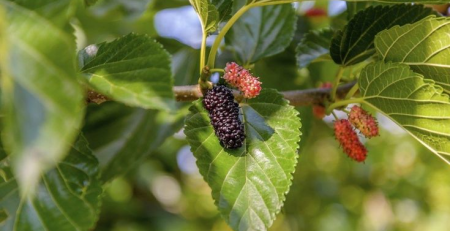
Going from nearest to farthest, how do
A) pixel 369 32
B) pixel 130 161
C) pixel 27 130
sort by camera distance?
1. pixel 27 130
2. pixel 369 32
3. pixel 130 161

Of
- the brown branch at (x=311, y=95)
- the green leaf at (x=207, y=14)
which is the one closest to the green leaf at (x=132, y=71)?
the green leaf at (x=207, y=14)

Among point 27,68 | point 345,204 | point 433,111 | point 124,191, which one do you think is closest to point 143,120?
point 433,111

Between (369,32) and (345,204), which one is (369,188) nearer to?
(345,204)

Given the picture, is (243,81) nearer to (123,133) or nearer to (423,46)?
(423,46)

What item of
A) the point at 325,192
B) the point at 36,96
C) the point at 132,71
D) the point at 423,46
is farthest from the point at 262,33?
the point at 325,192

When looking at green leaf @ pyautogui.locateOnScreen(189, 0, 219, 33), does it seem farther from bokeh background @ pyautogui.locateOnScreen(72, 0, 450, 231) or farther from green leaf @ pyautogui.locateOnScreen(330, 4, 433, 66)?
bokeh background @ pyautogui.locateOnScreen(72, 0, 450, 231)
